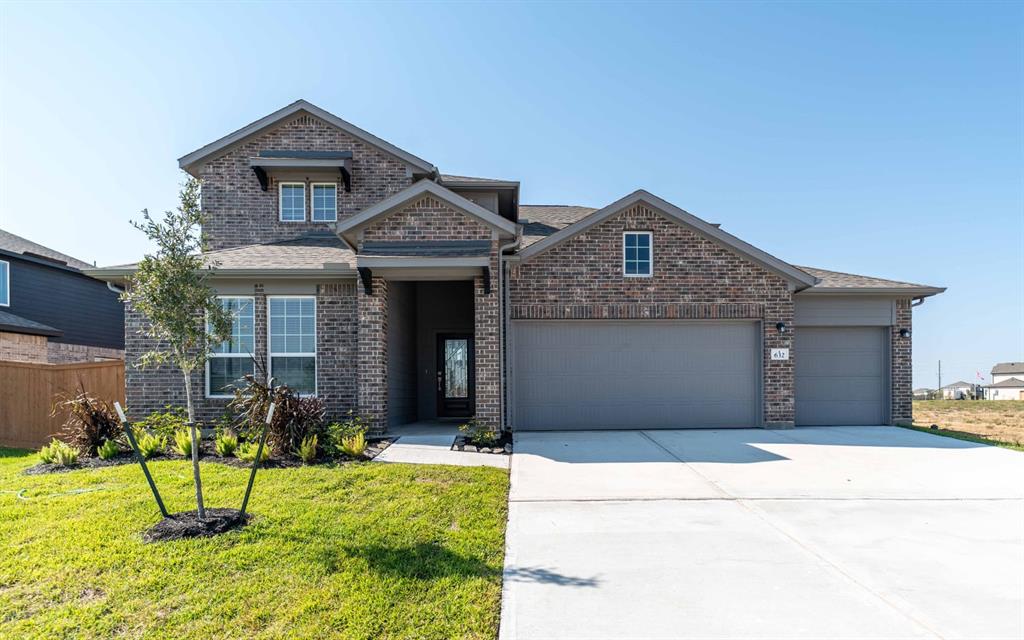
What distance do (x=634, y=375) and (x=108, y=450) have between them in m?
9.23

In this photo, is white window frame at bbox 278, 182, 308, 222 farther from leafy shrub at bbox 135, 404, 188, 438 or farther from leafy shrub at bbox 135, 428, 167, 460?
leafy shrub at bbox 135, 428, 167, 460

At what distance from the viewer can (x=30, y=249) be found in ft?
61.5

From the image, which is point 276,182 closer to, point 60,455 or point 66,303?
point 60,455

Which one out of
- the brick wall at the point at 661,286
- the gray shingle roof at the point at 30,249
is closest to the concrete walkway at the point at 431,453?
the brick wall at the point at 661,286

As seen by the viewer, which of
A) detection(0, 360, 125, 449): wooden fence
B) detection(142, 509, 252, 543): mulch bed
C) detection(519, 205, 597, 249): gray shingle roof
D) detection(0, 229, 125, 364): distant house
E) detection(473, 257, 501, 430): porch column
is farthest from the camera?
detection(0, 229, 125, 364): distant house

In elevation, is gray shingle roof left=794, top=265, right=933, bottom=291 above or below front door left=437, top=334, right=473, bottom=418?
above

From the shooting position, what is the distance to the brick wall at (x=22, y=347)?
50.6 feet

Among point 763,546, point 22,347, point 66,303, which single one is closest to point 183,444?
→ point 763,546

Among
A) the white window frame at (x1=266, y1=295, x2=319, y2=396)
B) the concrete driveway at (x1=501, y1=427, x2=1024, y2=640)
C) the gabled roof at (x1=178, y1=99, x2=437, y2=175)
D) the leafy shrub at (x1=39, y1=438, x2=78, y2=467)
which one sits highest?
the gabled roof at (x1=178, y1=99, x2=437, y2=175)

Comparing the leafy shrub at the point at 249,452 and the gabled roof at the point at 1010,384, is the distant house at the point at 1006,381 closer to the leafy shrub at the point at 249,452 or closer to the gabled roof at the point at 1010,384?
the gabled roof at the point at 1010,384

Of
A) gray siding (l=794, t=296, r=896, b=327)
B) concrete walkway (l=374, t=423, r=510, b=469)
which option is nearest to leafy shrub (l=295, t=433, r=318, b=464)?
concrete walkway (l=374, t=423, r=510, b=469)

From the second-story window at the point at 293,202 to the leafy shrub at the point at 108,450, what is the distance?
6.29 meters

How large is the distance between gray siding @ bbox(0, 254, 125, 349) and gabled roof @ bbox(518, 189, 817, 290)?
647 inches

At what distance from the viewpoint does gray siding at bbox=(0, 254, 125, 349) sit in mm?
17469
